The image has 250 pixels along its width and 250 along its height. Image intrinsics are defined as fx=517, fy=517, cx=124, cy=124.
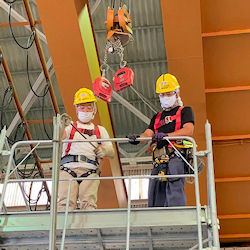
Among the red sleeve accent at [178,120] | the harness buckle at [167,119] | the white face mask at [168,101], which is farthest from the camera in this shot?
the white face mask at [168,101]

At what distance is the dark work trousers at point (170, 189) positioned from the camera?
581cm

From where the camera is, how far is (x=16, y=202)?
45.9 ft

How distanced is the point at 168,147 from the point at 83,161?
42.6 inches

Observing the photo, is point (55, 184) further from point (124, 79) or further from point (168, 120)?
point (124, 79)

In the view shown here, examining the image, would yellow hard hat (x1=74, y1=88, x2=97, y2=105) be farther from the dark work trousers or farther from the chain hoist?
the dark work trousers

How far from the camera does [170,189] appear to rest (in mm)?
5875

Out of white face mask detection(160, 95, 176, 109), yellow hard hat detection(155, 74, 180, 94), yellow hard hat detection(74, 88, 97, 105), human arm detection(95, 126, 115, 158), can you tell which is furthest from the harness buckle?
yellow hard hat detection(74, 88, 97, 105)

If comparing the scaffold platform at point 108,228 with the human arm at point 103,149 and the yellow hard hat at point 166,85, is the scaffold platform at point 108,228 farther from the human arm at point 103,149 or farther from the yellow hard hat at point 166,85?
the yellow hard hat at point 166,85

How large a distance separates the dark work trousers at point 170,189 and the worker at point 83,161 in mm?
749

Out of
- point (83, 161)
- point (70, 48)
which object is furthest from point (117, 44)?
point (83, 161)

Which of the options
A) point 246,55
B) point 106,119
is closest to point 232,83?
point 246,55

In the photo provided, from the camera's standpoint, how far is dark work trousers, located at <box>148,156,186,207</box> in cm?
581

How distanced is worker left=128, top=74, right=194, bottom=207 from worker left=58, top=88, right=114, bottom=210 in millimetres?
690

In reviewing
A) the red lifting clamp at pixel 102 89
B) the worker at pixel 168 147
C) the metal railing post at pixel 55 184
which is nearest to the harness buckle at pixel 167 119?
the worker at pixel 168 147
